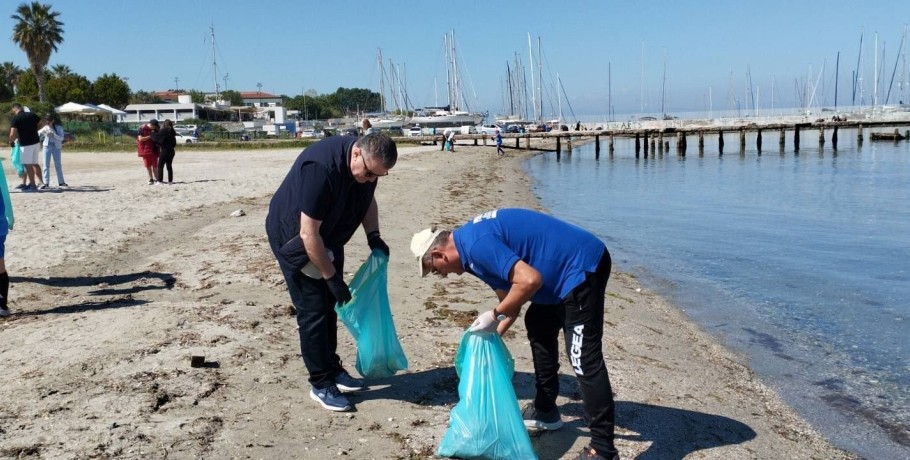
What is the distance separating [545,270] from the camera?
3.43 m

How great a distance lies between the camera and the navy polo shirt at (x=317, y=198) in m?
3.87

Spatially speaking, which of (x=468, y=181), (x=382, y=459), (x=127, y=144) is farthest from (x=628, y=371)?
(x=127, y=144)

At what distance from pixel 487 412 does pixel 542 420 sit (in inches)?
21.9

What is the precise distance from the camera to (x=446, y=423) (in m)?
4.19

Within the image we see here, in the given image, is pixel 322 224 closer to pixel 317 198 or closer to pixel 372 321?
pixel 317 198

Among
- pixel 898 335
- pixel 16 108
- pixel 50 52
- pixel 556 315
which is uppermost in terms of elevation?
pixel 50 52

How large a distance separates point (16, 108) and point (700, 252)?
12.1 metres

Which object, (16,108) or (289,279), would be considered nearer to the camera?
(289,279)

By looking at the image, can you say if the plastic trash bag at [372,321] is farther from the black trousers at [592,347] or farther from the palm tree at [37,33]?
the palm tree at [37,33]

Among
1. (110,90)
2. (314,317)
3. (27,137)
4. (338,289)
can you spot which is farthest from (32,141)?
(110,90)

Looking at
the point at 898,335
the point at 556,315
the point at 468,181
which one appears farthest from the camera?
the point at 468,181

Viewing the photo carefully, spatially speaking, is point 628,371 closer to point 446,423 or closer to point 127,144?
point 446,423

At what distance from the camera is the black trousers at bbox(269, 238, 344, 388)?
4.11 metres

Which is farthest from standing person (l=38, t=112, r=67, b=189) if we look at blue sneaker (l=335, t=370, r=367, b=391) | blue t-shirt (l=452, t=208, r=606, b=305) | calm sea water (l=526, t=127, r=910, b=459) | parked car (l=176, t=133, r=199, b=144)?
parked car (l=176, t=133, r=199, b=144)
